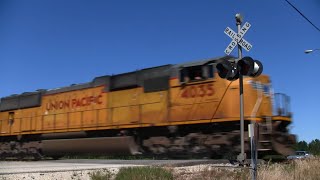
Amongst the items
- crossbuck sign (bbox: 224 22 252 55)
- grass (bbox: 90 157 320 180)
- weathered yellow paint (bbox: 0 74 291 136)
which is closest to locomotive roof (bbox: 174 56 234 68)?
weathered yellow paint (bbox: 0 74 291 136)

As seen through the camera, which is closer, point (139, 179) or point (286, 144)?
point (139, 179)

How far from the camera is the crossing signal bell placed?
1045cm

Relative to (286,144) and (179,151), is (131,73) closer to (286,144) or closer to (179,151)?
(179,151)

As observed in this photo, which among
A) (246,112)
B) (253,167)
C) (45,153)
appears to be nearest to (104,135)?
(45,153)

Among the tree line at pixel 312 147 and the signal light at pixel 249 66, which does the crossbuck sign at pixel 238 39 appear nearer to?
the signal light at pixel 249 66

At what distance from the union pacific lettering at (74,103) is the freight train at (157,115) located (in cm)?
2

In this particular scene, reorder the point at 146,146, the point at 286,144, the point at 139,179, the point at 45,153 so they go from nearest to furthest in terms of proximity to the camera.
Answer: the point at 139,179 < the point at 286,144 < the point at 146,146 < the point at 45,153

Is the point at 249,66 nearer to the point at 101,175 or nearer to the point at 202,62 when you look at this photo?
the point at 101,175

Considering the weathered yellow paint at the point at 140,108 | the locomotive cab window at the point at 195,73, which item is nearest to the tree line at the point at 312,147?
the weathered yellow paint at the point at 140,108

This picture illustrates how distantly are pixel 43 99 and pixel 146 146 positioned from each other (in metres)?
8.28

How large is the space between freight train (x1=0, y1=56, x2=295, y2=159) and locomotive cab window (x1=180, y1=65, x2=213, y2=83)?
4 cm

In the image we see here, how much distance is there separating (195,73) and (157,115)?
2422mm

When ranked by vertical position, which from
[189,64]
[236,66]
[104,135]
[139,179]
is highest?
[189,64]

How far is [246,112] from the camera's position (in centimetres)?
1528
